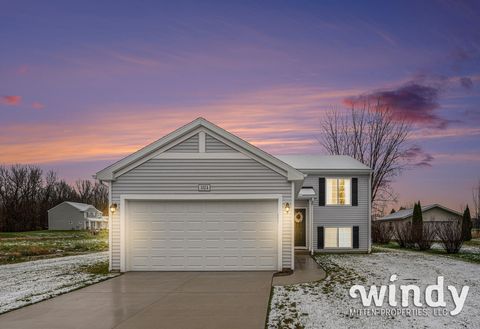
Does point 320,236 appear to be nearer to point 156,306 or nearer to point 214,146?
point 214,146

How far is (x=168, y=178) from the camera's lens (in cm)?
1368

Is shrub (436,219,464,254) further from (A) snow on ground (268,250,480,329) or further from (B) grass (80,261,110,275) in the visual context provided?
(B) grass (80,261,110,275)

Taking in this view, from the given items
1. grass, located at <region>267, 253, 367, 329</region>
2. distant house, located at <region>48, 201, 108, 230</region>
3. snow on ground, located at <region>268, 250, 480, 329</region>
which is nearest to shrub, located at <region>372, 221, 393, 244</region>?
snow on ground, located at <region>268, 250, 480, 329</region>

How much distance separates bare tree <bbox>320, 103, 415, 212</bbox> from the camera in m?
36.2

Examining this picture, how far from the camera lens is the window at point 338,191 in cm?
2250

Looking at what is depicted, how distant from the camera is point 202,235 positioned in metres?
13.6

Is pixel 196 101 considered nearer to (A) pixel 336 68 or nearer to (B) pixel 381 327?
(A) pixel 336 68

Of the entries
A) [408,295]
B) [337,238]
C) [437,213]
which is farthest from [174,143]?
[437,213]

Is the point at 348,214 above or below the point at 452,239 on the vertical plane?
above

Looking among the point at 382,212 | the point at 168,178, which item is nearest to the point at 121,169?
the point at 168,178

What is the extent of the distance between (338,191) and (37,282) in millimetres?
15460

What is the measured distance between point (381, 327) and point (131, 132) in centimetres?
1987

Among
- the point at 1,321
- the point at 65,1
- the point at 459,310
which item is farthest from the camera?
the point at 65,1

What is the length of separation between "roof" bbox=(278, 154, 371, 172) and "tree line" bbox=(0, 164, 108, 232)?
182ft
